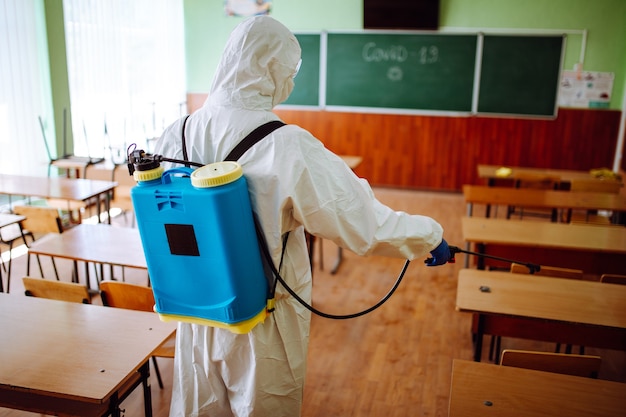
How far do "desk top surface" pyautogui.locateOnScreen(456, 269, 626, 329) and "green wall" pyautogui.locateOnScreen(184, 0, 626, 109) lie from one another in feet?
15.8

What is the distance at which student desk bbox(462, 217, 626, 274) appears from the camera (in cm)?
325

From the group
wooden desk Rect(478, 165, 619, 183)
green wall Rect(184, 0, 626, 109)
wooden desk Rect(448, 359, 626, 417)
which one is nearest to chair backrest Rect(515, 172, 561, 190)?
wooden desk Rect(478, 165, 619, 183)

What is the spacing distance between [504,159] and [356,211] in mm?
5876

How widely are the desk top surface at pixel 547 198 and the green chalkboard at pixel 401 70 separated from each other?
263 cm

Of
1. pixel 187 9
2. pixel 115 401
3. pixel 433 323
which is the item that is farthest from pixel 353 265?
pixel 187 9

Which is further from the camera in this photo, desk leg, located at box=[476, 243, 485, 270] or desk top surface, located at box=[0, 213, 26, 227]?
desk top surface, located at box=[0, 213, 26, 227]

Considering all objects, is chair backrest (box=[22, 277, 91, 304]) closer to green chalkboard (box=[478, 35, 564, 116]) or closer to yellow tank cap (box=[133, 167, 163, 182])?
yellow tank cap (box=[133, 167, 163, 182])

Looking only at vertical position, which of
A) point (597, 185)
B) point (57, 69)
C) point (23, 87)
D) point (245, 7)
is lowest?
point (597, 185)

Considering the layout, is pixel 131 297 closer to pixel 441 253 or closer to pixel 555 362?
pixel 441 253

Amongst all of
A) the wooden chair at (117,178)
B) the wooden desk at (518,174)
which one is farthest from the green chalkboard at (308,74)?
the wooden chair at (117,178)

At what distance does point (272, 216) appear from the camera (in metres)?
1.53

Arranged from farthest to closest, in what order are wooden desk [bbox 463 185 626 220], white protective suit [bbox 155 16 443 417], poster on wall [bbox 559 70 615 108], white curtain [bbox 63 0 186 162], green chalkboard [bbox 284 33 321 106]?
green chalkboard [bbox 284 33 321 106], poster on wall [bbox 559 70 615 108], white curtain [bbox 63 0 186 162], wooden desk [bbox 463 185 626 220], white protective suit [bbox 155 16 443 417]

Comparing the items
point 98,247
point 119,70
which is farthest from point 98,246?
point 119,70

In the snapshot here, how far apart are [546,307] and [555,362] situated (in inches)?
17.4
